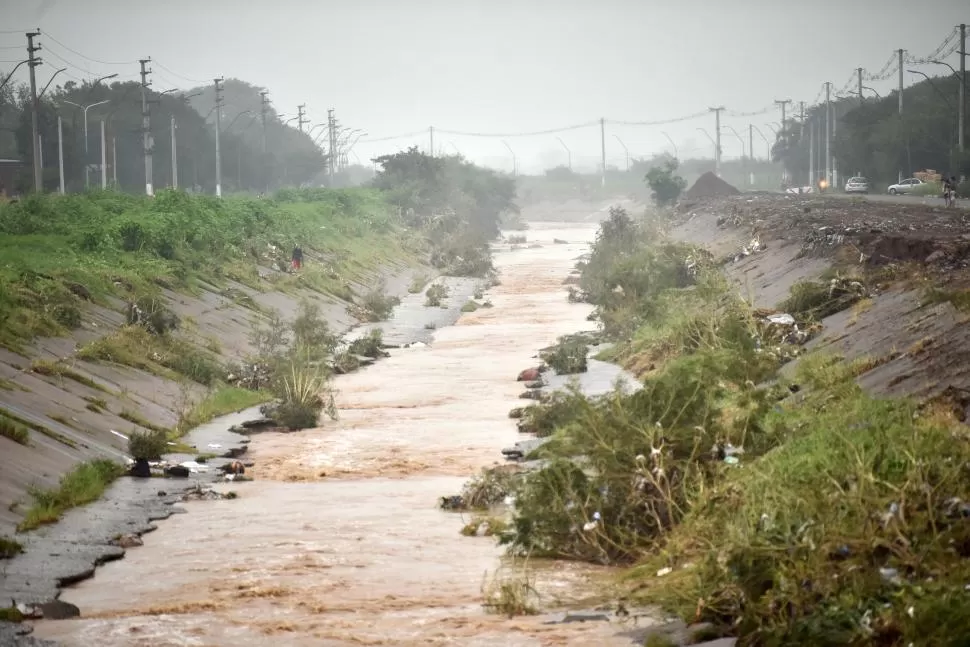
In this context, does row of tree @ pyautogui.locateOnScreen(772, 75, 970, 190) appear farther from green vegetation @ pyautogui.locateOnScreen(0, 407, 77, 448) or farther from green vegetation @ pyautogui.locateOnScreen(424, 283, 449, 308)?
green vegetation @ pyautogui.locateOnScreen(0, 407, 77, 448)

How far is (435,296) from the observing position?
56.0 meters

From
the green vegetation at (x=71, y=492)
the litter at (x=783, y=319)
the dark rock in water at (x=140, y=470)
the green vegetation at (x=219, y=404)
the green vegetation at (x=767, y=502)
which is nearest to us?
the green vegetation at (x=767, y=502)

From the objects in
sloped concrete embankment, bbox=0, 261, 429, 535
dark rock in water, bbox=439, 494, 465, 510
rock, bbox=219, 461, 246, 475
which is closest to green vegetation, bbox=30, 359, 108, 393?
Result: sloped concrete embankment, bbox=0, 261, 429, 535

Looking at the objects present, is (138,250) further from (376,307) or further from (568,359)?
(568,359)

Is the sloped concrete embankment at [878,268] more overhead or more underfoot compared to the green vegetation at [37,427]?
more overhead

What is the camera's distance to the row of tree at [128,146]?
90.6 meters

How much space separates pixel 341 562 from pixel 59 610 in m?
3.47

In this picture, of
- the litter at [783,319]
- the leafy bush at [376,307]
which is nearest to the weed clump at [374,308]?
the leafy bush at [376,307]

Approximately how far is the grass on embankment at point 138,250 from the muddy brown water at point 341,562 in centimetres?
599

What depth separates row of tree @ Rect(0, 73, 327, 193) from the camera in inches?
3568

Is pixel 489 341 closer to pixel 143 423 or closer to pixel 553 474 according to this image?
pixel 143 423

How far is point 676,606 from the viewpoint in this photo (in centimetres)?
1288

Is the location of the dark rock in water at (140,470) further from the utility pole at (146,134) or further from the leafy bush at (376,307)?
the utility pole at (146,134)

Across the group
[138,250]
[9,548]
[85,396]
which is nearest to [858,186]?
[138,250]
